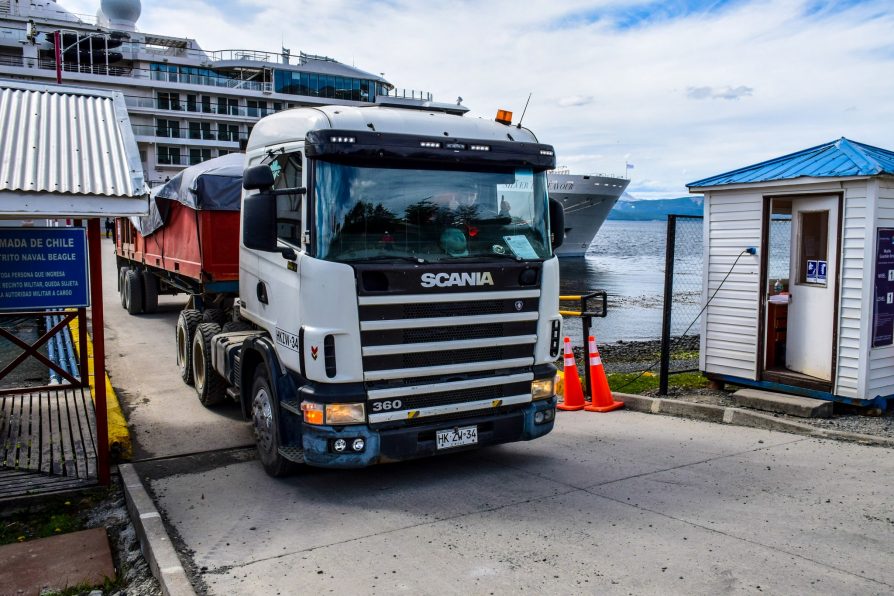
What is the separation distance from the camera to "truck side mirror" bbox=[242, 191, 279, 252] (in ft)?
18.7

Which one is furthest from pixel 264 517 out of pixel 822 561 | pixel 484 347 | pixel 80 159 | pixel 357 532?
pixel 822 561

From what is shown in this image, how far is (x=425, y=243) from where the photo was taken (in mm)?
5707

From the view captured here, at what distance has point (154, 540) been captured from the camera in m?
4.89

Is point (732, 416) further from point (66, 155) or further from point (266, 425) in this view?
point (66, 155)

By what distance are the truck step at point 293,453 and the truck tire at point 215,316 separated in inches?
145

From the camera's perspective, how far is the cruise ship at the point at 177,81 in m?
67.9

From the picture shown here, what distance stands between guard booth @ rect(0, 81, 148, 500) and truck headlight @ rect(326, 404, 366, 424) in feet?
6.68

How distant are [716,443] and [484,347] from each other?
2.94m

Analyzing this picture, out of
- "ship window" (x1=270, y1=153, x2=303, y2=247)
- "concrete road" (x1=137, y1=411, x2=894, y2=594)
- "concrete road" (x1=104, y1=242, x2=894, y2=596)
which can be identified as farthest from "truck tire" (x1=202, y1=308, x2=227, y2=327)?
"ship window" (x1=270, y1=153, x2=303, y2=247)

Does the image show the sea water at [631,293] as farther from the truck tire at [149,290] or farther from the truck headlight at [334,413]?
the truck tire at [149,290]

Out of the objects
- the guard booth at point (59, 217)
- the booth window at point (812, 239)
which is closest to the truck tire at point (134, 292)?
the guard booth at point (59, 217)

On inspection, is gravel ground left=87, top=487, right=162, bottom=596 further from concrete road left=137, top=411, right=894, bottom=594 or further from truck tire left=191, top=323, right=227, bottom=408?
truck tire left=191, top=323, right=227, bottom=408

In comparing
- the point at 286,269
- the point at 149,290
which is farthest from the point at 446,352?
the point at 149,290

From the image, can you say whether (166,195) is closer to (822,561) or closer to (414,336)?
(414,336)
